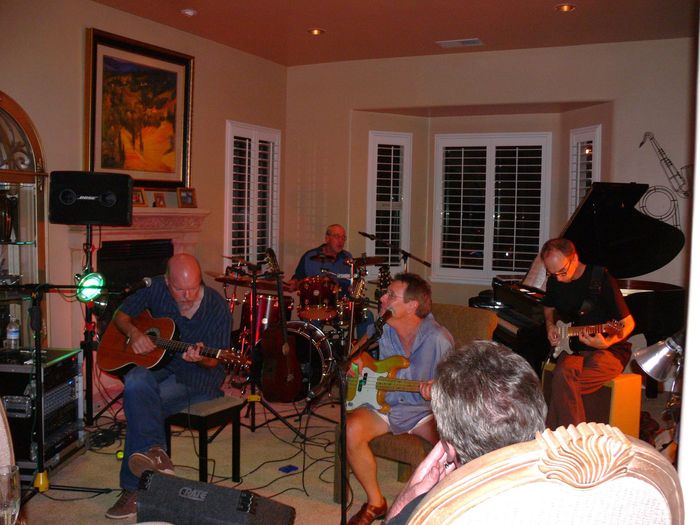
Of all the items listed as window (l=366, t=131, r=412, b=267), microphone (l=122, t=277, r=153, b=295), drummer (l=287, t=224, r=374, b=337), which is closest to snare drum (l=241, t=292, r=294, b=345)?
drummer (l=287, t=224, r=374, b=337)

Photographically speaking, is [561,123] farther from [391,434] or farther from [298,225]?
[391,434]

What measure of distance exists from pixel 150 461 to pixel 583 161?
6.22m

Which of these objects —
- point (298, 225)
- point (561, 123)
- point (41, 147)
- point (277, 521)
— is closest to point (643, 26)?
point (561, 123)

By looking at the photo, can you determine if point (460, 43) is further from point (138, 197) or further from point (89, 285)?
point (89, 285)

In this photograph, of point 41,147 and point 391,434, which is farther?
point 41,147

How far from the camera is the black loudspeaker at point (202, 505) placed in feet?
8.99

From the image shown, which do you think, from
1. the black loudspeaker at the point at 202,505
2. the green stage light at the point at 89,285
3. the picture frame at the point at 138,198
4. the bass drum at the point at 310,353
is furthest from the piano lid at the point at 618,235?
the black loudspeaker at the point at 202,505

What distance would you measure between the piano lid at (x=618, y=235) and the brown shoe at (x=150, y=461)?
3518 mm

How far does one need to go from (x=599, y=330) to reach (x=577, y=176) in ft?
13.2

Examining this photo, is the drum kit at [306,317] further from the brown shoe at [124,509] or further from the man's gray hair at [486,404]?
the man's gray hair at [486,404]

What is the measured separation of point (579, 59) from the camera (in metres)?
7.73

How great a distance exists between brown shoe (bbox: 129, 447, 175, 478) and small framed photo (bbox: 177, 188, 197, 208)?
12.6 ft

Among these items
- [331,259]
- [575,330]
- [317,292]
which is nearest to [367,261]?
[317,292]

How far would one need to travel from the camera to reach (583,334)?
4883mm
